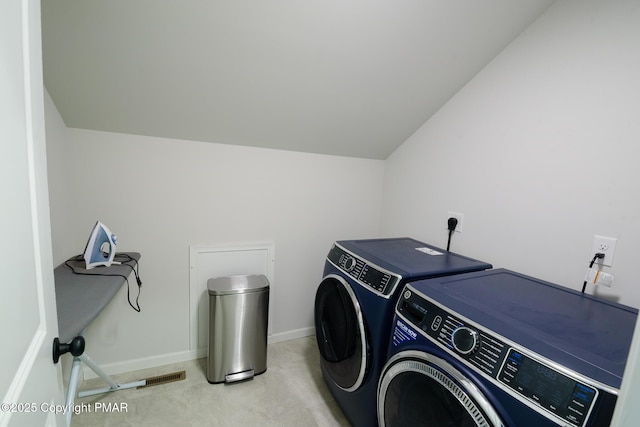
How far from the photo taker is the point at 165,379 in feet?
5.62

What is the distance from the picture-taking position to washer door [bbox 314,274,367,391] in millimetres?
1230

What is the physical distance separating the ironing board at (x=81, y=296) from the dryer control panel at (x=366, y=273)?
3.49 feet

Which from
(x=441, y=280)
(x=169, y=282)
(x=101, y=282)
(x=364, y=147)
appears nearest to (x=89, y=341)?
(x=169, y=282)

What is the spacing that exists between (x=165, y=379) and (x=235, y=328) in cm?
57

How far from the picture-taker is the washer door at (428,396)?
27.6 inches

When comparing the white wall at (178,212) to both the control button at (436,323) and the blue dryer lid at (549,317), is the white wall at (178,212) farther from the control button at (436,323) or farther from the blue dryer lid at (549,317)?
the control button at (436,323)

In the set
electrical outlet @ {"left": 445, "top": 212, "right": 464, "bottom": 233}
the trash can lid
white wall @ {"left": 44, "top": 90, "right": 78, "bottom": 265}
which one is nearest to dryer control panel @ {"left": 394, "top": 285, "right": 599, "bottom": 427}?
electrical outlet @ {"left": 445, "top": 212, "right": 464, "bottom": 233}

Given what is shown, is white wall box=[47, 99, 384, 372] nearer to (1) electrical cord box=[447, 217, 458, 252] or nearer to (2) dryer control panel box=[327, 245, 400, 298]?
(2) dryer control panel box=[327, 245, 400, 298]

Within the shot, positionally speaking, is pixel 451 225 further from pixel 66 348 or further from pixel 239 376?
pixel 66 348

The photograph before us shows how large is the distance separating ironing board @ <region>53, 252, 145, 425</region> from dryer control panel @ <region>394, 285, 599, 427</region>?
1.21 metres

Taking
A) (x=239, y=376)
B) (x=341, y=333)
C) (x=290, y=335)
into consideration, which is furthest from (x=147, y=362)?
(x=341, y=333)

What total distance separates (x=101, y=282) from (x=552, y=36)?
7.97 feet

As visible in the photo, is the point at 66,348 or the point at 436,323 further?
the point at 436,323

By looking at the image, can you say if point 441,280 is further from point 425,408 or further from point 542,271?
point 542,271
